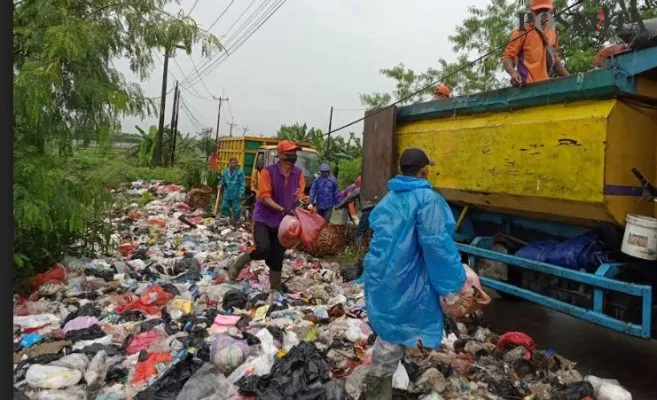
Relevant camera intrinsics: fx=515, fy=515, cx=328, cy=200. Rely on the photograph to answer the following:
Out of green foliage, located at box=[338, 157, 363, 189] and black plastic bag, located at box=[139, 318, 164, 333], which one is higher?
green foliage, located at box=[338, 157, 363, 189]

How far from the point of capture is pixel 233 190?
11180 mm

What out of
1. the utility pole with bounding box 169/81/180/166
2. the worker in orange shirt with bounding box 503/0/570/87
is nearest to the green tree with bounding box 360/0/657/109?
the worker in orange shirt with bounding box 503/0/570/87

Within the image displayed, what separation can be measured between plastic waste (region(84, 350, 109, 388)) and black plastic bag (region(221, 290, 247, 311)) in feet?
4.45

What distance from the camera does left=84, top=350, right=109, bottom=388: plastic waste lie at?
309 centimetres

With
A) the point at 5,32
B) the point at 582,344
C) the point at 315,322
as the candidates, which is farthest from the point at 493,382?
the point at 5,32

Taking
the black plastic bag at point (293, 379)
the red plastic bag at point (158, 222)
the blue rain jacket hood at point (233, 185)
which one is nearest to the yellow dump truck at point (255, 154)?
the blue rain jacket hood at point (233, 185)

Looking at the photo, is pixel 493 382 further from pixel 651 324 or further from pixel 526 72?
pixel 526 72

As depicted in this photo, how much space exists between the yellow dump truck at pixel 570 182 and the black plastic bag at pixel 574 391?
1.51ft

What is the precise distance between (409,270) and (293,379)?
41.3 inches

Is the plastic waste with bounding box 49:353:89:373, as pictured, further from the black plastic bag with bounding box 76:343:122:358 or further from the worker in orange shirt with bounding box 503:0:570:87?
the worker in orange shirt with bounding box 503:0:570:87

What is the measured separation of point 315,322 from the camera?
13.7 ft

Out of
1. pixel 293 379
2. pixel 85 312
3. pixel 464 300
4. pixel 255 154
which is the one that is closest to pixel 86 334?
pixel 85 312

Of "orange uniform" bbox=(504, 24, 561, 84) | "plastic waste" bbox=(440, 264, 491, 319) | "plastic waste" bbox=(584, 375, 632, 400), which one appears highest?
"orange uniform" bbox=(504, 24, 561, 84)

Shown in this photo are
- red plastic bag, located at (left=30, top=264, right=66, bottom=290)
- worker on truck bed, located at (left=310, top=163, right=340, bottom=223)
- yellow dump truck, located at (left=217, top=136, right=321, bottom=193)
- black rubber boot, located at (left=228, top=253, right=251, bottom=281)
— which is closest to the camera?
red plastic bag, located at (left=30, top=264, right=66, bottom=290)
